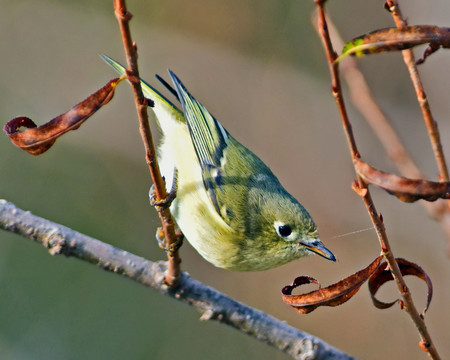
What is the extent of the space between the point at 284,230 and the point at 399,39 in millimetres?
1322

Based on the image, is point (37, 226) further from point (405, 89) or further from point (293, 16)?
point (293, 16)

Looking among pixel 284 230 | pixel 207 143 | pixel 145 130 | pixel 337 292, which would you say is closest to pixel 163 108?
pixel 207 143

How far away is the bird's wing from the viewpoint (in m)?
2.33

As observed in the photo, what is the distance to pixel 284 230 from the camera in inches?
84.7

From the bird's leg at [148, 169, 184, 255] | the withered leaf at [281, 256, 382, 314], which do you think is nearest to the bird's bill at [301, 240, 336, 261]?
the bird's leg at [148, 169, 184, 255]

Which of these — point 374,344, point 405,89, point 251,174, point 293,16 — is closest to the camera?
point 251,174

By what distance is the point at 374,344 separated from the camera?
3.55m

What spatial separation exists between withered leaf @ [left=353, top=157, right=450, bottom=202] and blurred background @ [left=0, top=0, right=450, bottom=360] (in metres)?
2.68

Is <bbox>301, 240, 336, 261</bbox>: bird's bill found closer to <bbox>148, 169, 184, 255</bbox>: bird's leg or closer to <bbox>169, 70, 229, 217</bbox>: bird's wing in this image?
<bbox>169, 70, 229, 217</bbox>: bird's wing

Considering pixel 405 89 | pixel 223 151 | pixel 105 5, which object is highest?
pixel 105 5

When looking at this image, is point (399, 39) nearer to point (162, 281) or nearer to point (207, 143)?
point (162, 281)

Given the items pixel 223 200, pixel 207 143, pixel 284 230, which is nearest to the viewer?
pixel 284 230

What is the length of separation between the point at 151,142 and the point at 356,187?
0.53m

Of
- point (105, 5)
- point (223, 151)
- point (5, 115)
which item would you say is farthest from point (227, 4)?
point (223, 151)
